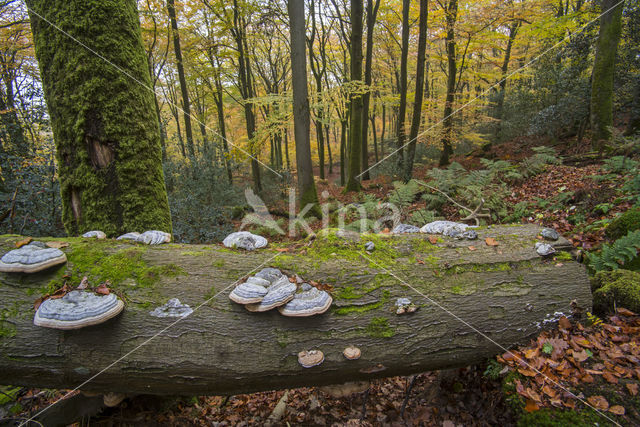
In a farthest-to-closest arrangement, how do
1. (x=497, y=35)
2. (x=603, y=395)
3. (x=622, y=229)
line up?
(x=497, y=35) → (x=622, y=229) → (x=603, y=395)

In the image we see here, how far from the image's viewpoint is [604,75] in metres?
7.26

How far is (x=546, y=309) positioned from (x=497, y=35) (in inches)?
602

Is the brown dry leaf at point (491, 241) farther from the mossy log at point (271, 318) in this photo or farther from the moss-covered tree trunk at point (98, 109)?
the moss-covered tree trunk at point (98, 109)

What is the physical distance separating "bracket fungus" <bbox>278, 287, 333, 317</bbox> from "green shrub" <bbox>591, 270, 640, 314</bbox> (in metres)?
2.48

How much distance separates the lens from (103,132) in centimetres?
277

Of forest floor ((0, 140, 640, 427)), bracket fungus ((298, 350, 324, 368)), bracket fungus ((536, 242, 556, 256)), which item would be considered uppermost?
bracket fungus ((536, 242, 556, 256))

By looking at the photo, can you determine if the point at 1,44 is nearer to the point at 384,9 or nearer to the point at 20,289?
Answer: the point at 20,289

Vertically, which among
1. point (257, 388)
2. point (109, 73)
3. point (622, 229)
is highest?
point (109, 73)

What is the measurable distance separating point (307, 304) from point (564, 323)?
2.11 metres

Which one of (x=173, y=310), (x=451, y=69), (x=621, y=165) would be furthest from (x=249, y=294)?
(x=451, y=69)

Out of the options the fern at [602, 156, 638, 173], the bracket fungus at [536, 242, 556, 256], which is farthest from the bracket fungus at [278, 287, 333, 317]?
the fern at [602, 156, 638, 173]

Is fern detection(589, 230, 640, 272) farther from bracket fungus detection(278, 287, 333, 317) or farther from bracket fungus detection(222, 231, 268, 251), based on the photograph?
bracket fungus detection(222, 231, 268, 251)

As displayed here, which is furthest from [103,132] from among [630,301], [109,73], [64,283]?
[630,301]

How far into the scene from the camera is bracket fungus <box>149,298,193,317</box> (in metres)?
1.95
